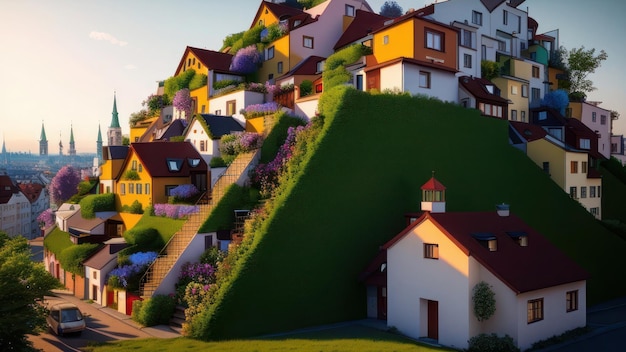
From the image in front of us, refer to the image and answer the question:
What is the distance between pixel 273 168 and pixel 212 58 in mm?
27670

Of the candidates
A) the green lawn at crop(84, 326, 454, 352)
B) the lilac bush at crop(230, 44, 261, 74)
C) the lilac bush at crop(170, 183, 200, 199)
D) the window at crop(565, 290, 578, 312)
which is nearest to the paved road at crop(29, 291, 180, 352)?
the green lawn at crop(84, 326, 454, 352)

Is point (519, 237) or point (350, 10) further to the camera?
point (350, 10)

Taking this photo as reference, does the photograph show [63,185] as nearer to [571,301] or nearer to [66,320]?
[66,320]

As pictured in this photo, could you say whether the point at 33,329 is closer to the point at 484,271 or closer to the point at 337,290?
the point at 337,290

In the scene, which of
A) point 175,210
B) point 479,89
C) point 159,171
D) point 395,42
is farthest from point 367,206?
point 479,89

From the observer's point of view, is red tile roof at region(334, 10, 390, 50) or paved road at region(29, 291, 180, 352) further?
red tile roof at region(334, 10, 390, 50)

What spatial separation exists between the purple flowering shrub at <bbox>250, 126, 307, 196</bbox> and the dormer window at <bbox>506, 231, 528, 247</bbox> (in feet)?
45.1

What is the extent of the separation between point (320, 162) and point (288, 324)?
9.30m


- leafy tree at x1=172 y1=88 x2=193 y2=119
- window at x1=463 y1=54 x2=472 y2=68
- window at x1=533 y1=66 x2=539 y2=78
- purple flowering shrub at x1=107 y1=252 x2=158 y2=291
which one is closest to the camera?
purple flowering shrub at x1=107 y1=252 x2=158 y2=291

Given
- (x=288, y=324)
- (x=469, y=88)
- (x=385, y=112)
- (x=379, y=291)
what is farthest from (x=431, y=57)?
(x=288, y=324)

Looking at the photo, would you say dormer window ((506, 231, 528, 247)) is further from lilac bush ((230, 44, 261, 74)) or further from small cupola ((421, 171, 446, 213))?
lilac bush ((230, 44, 261, 74))

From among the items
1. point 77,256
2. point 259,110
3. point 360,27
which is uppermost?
point 360,27

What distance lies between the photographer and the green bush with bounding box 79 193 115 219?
137 feet

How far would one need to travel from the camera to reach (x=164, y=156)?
128 ft
